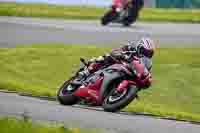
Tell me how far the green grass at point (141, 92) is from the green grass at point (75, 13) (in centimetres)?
1007

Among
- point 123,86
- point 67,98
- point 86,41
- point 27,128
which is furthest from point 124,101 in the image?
point 86,41

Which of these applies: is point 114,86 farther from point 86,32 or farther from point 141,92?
point 86,32

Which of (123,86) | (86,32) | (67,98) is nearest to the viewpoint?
(123,86)

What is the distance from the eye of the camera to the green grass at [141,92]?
730 inches

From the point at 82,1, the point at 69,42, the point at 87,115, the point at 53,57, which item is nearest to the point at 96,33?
the point at 69,42

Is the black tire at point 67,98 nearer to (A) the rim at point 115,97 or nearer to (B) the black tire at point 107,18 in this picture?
(A) the rim at point 115,97

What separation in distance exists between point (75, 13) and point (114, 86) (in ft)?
75.1

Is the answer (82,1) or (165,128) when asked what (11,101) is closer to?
(165,128)

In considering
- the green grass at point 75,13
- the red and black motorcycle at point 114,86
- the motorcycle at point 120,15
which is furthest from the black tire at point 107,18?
the red and black motorcycle at point 114,86

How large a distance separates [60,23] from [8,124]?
72.4 feet

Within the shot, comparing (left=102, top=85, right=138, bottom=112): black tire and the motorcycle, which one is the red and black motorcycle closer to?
(left=102, top=85, right=138, bottom=112): black tire

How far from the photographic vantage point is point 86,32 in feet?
99.1

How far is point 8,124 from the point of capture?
1116cm

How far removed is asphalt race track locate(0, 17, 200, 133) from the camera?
1293cm
